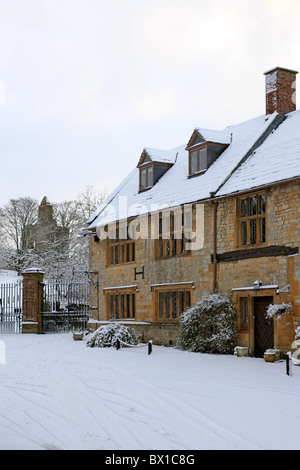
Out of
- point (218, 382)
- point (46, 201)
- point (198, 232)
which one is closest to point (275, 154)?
point (198, 232)

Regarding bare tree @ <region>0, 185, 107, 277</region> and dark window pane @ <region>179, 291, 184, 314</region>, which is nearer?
dark window pane @ <region>179, 291, 184, 314</region>

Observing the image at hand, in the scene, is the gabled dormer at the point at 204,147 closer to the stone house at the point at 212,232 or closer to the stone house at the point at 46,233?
the stone house at the point at 212,232

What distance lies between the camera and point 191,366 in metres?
15.6

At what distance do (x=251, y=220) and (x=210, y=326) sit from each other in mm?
3807

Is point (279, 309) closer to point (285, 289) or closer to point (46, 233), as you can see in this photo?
point (285, 289)

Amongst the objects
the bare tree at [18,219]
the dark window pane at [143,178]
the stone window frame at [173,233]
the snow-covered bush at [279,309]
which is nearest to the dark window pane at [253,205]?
the stone window frame at [173,233]

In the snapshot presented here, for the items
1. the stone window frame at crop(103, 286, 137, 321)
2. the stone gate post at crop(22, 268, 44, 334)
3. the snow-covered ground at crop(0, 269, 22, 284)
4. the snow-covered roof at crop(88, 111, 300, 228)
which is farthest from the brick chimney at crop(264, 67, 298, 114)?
the snow-covered ground at crop(0, 269, 22, 284)

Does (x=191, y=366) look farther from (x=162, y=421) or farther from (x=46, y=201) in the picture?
(x=46, y=201)

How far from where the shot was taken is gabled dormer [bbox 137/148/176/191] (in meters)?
26.6

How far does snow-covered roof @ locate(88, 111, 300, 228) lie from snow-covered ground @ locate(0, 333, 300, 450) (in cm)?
607

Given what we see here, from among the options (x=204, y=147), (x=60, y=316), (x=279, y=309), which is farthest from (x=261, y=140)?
→ (x=60, y=316)

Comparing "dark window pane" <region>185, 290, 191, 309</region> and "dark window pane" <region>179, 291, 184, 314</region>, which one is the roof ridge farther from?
"dark window pane" <region>179, 291, 184, 314</region>

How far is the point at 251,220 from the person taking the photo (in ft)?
63.8
